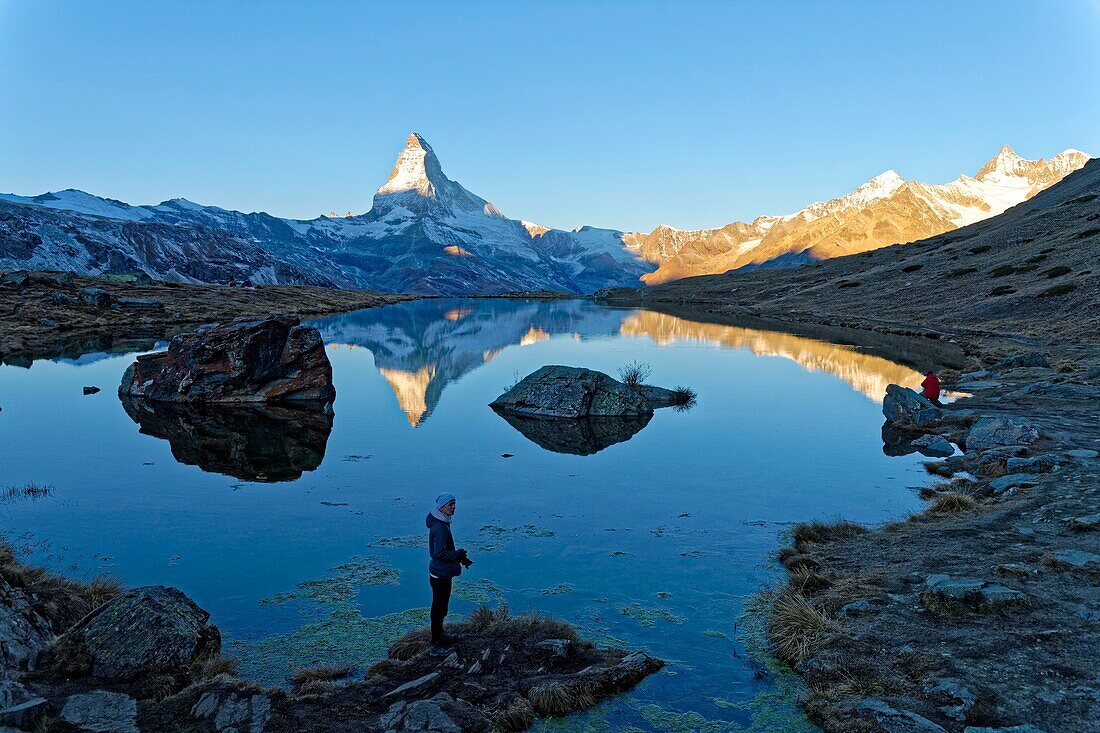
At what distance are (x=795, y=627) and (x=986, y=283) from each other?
343ft

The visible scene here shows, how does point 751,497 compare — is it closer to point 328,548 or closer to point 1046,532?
point 1046,532

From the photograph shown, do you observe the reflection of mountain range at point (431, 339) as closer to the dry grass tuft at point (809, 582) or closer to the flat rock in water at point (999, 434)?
the dry grass tuft at point (809, 582)

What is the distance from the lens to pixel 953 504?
64.7ft

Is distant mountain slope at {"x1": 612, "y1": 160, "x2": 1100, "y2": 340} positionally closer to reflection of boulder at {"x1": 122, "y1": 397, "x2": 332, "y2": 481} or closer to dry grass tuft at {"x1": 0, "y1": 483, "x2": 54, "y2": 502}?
reflection of boulder at {"x1": 122, "y1": 397, "x2": 332, "y2": 481}

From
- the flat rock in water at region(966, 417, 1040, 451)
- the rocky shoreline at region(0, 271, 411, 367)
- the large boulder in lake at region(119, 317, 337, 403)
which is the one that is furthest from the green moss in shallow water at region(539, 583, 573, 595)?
the rocky shoreline at region(0, 271, 411, 367)

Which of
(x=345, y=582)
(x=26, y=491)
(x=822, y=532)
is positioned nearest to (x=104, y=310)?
(x=26, y=491)

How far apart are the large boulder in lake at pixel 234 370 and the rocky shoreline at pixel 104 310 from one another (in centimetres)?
2191

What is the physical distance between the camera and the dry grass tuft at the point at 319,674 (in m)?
11.7

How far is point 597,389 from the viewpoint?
1457 inches

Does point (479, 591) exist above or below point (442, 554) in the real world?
below

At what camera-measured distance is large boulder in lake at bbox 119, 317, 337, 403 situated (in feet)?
129

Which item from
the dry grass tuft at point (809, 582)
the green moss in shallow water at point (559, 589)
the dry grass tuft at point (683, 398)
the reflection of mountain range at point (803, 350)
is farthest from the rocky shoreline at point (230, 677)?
the reflection of mountain range at point (803, 350)

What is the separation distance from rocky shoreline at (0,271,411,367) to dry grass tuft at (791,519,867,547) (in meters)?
57.9

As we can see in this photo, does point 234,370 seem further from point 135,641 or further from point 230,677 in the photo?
point 230,677
